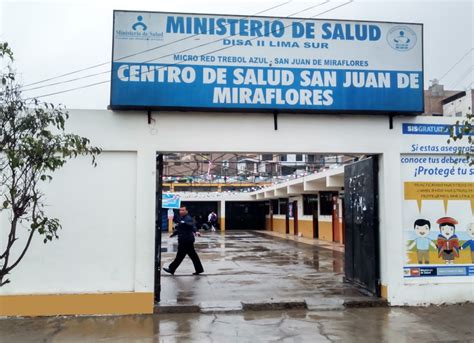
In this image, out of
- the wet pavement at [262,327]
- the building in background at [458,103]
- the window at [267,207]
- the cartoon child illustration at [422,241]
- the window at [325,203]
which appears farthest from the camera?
the window at [267,207]

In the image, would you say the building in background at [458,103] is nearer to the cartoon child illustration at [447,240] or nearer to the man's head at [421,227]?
the cartoon child illustration at [447,240]

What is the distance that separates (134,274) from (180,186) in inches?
1526

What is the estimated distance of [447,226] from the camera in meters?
9.01

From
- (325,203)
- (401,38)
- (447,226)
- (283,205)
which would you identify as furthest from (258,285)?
(283,205)

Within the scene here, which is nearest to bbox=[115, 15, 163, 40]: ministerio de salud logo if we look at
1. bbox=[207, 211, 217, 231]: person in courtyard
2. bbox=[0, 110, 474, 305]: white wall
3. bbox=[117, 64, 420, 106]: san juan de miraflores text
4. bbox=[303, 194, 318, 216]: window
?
bbox=[117, 64, 420, 106]: san juan de miraflores text

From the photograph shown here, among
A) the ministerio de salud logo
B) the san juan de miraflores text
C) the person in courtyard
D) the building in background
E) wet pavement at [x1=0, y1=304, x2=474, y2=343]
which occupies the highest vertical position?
the building in background

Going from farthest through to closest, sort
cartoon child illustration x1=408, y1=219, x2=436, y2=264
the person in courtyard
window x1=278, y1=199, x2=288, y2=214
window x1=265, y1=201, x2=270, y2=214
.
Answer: window x1=265, y1=201, x2=270, y2=214 < the person in courtyard < window x1=278, y1=199, x2=288, y2=214 < cartoon child illustration x1=408, y1=219, x2=436, y2=264

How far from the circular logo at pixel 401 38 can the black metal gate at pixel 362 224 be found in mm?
2112

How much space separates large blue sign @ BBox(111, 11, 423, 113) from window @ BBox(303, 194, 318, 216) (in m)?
21.1

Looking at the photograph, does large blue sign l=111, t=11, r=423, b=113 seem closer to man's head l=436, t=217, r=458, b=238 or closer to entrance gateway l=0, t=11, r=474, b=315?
entrance gateway l=0, t=11, r=474, b=315

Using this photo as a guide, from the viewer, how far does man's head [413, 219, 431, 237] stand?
8.93 meters

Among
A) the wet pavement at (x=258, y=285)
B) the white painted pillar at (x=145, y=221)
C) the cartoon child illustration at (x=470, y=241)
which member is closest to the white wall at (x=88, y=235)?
the white painted pillar at (x=145, y=221)

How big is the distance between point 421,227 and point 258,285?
382 cm

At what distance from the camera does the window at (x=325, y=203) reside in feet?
90.4
